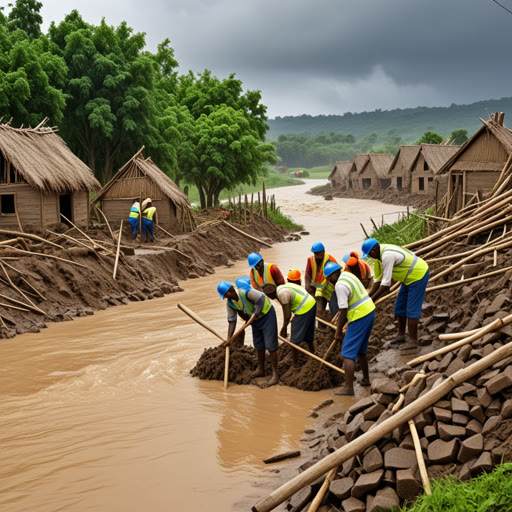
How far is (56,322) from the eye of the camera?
13.2 metres

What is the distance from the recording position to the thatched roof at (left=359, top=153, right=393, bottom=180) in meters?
50.2

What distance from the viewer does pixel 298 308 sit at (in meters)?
8.34

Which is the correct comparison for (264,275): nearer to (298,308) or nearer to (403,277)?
(298,308)

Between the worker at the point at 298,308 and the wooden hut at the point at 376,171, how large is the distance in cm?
4272

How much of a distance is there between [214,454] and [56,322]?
769 cm

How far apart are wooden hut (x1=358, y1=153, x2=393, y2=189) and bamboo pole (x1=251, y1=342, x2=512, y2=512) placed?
1792 inches

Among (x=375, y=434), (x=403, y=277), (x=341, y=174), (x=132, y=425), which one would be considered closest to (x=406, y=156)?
(x=341, y=174)

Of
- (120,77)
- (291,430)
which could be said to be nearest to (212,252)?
(120,77)

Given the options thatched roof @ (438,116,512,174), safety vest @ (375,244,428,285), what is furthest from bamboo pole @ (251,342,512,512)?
thatched roof @ (438,116,512,174)

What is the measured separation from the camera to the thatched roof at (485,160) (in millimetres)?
16484

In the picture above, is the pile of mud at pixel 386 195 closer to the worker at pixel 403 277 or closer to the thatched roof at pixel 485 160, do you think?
the thatched roof at pixel 485 160

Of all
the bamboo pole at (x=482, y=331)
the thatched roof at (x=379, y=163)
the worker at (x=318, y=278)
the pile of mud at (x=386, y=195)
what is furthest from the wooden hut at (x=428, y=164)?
the bamboo pole at (x=482, y=331)

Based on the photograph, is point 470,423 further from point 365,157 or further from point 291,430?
point 365,157

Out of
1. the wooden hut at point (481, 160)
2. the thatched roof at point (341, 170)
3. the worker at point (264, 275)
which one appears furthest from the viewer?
the thatched roof at point (341, 170)
